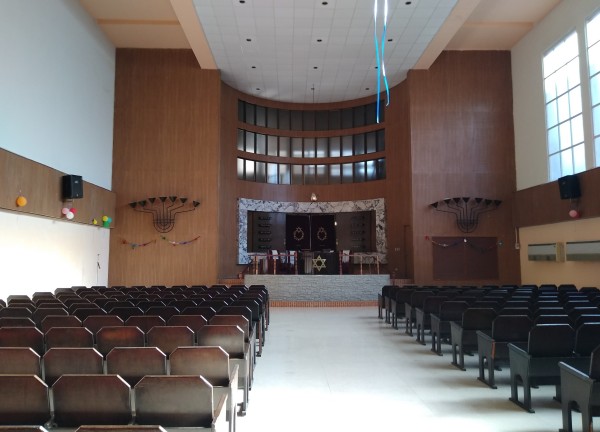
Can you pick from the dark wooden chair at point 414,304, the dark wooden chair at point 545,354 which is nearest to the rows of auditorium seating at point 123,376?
the dark wooden chair at point 545,354

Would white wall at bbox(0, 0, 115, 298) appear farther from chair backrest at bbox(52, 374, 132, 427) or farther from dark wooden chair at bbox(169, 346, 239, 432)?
chair backrest at bbox(52, 374, 132, 427)

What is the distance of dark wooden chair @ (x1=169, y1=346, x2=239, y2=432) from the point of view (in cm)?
328

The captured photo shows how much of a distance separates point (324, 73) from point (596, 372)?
15.1 meters

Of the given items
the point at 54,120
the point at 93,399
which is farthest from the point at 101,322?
the point at 54,120

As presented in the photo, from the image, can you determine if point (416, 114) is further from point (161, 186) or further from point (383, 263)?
point (161, 186)

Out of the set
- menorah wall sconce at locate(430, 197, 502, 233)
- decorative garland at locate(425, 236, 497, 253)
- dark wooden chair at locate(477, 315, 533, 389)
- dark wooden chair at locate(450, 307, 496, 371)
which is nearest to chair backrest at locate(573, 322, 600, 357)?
dark wooden chair at locate(477, 315, 533, 389)

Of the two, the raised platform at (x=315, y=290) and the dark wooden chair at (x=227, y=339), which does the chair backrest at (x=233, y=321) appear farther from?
the raised platform at (x=315, y=290)

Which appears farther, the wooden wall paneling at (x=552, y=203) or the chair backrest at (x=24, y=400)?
the wooden wall paneling at (x=552, y=203)

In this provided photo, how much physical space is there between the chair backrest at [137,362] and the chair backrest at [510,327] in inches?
146

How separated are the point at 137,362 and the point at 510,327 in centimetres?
401

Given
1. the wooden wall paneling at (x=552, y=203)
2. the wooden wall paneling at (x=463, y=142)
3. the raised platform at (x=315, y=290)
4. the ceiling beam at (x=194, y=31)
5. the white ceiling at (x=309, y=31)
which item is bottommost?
the raised platform at (x=315, y=290)

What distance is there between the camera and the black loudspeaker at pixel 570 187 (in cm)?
1213

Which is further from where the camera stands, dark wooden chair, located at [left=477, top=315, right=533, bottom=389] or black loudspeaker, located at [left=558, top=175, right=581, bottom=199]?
black loudspeaker, located at [left=558, top=175, right=581, bottom=199]

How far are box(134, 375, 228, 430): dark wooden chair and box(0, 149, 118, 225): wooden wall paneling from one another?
822 centimetres
